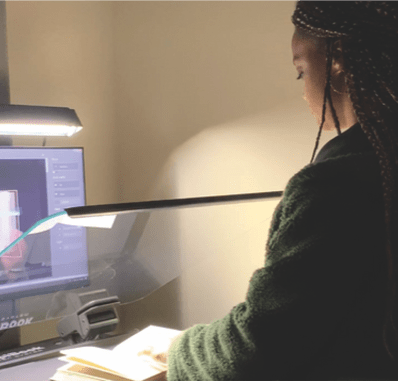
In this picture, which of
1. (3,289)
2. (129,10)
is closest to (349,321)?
(3,289)

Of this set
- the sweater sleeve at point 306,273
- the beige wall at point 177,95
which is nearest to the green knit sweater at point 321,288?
the sweater sleeve at point 306,273

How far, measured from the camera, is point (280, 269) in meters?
0.63

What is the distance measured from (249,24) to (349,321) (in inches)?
57.8

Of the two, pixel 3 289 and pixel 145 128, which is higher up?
pixel 145 128

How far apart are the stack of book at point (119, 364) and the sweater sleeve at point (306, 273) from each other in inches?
11.4

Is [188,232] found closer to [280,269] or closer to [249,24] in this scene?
[280,269]

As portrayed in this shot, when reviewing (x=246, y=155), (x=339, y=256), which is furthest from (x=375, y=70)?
(x=246, y=155)

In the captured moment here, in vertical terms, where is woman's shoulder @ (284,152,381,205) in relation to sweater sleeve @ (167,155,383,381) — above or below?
above

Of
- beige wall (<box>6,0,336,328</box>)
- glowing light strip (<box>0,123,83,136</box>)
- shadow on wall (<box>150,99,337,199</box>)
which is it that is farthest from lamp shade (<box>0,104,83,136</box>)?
shadow on wall (<box>150,99,337,199</box>)

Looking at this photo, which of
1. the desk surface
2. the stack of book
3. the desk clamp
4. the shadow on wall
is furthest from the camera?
the shadow on wall

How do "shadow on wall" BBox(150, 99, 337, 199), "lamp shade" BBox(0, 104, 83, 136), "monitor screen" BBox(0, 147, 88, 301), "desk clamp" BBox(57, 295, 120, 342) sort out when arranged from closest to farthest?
"monitor screen" BBox(0, 147, 88, 301) < "desk clamp" BBox(57, 295, 120, 342) < "lamp shade" BBox(0, 104, 83, 136) < "shadow on wall" BBox(150, 99, 337, 199)

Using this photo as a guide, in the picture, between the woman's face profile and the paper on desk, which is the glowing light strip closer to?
the paper on desk

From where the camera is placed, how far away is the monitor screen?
1007 mm

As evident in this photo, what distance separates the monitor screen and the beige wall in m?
0.42
